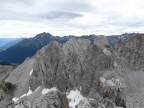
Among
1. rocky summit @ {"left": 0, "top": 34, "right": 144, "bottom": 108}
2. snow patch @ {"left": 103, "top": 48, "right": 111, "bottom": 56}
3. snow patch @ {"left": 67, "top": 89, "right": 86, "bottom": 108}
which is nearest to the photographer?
snow patch @ {"left": 67, "top": 89, "right": 86, "bottom": 108}

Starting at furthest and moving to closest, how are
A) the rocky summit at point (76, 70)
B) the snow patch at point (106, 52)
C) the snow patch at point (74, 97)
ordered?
the snow patch at point (106, 52), the rocky summit at point (76, 70), the snow patch at point (74, 97)

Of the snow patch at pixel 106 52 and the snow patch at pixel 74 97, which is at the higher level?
the snow patch at pixel 106 52

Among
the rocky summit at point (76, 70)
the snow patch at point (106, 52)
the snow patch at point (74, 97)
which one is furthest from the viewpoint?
the snow patch at point (106, 52)

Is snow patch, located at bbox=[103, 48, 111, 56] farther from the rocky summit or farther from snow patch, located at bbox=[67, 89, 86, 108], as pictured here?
snow patch, located at bbox=[67, 89, 86, 108]

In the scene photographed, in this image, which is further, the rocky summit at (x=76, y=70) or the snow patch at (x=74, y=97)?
the rocky summit at (x=76, y=70)

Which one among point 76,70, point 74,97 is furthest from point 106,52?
point 74,97

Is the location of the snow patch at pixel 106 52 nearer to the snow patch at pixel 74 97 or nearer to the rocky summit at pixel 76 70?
the rocky summit at pixel 76 70

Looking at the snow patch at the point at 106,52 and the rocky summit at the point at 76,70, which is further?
the snow patch at the point at 106,52

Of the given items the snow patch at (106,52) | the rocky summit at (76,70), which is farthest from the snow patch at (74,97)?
the snow patch at (106,52)

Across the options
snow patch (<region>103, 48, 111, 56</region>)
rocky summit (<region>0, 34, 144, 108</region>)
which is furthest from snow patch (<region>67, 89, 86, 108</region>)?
snow patch (<region>103, 48, 111, 56</region>)

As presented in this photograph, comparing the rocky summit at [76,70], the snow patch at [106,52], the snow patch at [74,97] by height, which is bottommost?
the snow patch at [74,97]

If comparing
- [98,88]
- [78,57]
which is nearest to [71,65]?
[78,57]

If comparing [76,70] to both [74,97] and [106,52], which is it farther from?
[74,97]
